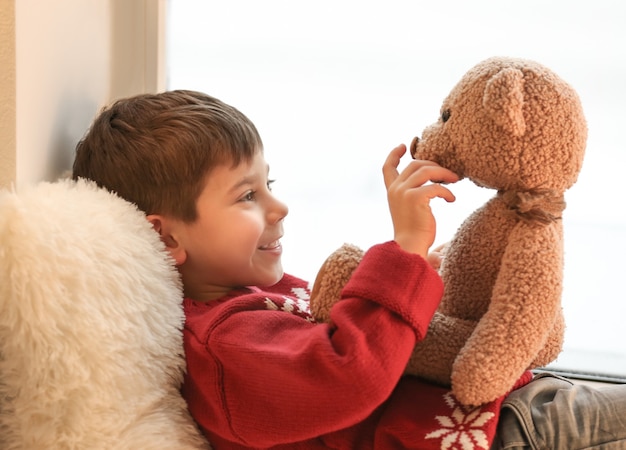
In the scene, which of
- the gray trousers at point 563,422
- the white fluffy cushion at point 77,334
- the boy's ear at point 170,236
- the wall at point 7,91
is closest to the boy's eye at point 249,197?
the boy's ear at point 170,236

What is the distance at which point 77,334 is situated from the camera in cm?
87

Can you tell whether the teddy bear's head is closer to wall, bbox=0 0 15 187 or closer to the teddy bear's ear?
the teddy bear's ear

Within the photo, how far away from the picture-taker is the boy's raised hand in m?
0.92

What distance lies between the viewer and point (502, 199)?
3.01 feet

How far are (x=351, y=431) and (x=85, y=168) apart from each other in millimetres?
538

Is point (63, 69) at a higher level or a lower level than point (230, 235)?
higher

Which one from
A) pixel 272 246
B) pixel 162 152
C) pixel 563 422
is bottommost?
pixel 563 422

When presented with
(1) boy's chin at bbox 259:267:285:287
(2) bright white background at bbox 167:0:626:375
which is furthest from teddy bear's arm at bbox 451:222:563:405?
(2) bright white background at bbox 167:0:626:375

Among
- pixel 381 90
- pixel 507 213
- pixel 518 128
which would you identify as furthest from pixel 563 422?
pixel 381 90

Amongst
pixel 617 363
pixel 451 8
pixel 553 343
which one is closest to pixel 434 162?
pixel 553 343

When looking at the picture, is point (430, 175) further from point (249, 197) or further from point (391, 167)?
point (249, 197)

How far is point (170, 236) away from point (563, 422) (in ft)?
1.97

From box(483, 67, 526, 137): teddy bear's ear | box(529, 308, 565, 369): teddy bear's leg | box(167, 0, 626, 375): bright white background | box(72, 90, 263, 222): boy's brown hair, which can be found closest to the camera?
box(483, 67, 526, 137): teddy bear's ear

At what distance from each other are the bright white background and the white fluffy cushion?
60 cm
